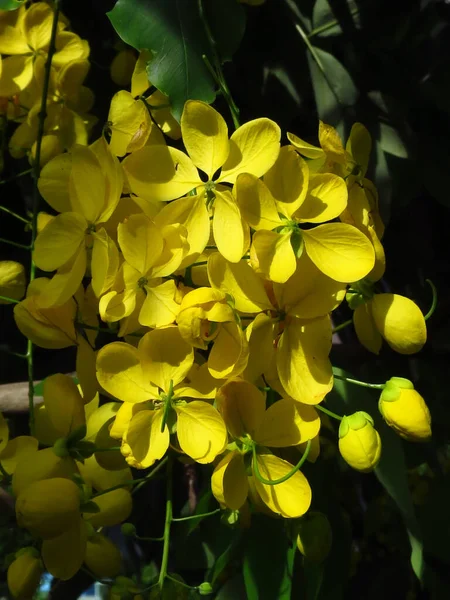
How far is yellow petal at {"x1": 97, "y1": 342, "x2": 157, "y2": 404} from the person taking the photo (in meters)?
0.48

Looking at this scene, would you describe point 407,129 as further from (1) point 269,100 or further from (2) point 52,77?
(2) point 52,77

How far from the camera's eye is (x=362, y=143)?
21.5 inches

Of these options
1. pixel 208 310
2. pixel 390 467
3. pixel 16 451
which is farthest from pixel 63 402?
pixel 390 467

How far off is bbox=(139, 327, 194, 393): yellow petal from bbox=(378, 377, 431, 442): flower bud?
0.14 metres

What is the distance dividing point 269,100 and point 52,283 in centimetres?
46

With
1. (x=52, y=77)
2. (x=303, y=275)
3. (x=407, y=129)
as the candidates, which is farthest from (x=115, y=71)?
(x=303, y=275)

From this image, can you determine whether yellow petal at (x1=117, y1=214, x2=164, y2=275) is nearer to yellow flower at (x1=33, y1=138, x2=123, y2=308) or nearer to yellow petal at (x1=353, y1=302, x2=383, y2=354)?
yellow flower at (x1=33, y1=138, x2=123, y2=308)

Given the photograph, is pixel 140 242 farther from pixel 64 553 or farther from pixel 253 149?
pixel 64 553

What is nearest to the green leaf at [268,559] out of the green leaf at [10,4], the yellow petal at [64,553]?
the yellow petal at [64,553]

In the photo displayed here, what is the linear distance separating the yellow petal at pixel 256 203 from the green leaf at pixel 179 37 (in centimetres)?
16

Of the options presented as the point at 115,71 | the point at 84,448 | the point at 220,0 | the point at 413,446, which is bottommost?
the point at 413,446

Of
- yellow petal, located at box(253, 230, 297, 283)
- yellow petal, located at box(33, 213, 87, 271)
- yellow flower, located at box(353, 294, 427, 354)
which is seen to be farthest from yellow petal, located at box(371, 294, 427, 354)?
yellow petal, located at box(33, 213, 87, 271)

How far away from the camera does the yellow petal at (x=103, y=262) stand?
1.53 ft

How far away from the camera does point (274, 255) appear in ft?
1.47
